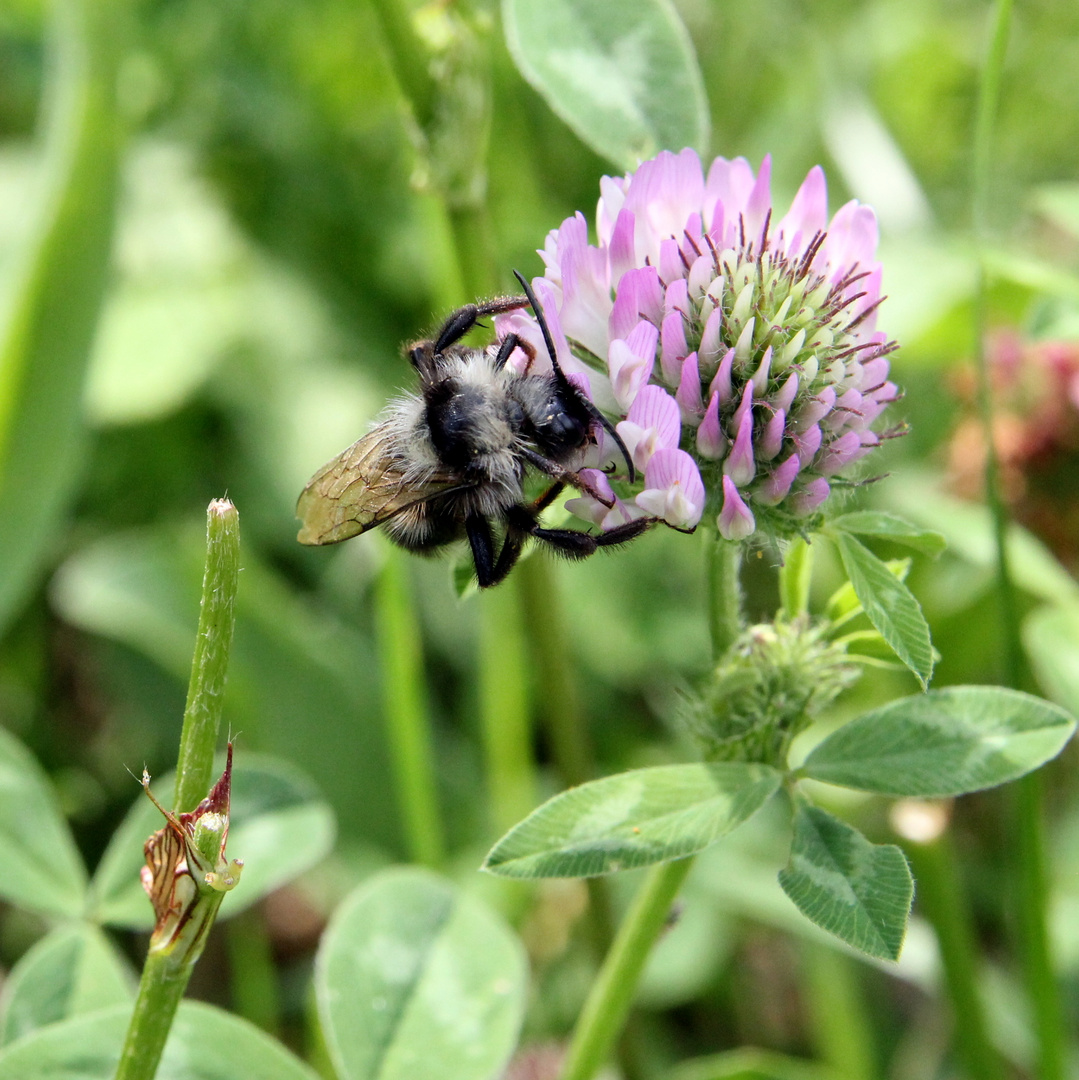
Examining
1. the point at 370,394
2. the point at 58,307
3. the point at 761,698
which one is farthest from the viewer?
the point at 370,394

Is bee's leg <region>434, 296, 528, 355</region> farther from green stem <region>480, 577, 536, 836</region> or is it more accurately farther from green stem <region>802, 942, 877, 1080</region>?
green stem <region>802, 942, 877, 1080</region>

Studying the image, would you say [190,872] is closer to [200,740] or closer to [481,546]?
[200,740]

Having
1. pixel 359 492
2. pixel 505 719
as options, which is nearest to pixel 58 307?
pixel 505 719

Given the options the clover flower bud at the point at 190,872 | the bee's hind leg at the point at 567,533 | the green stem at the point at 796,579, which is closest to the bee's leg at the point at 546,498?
the bee's hind leg at the point at 567,533

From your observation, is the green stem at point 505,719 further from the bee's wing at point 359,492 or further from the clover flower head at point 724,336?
the clover flower head at point 724,336

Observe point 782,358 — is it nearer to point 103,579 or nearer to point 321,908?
point 103,579

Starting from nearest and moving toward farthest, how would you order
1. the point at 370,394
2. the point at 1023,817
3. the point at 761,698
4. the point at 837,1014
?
1. the point at 761,698
2. the point at 1023,817
3. the point at 837,1014
4. the point at 370,394
